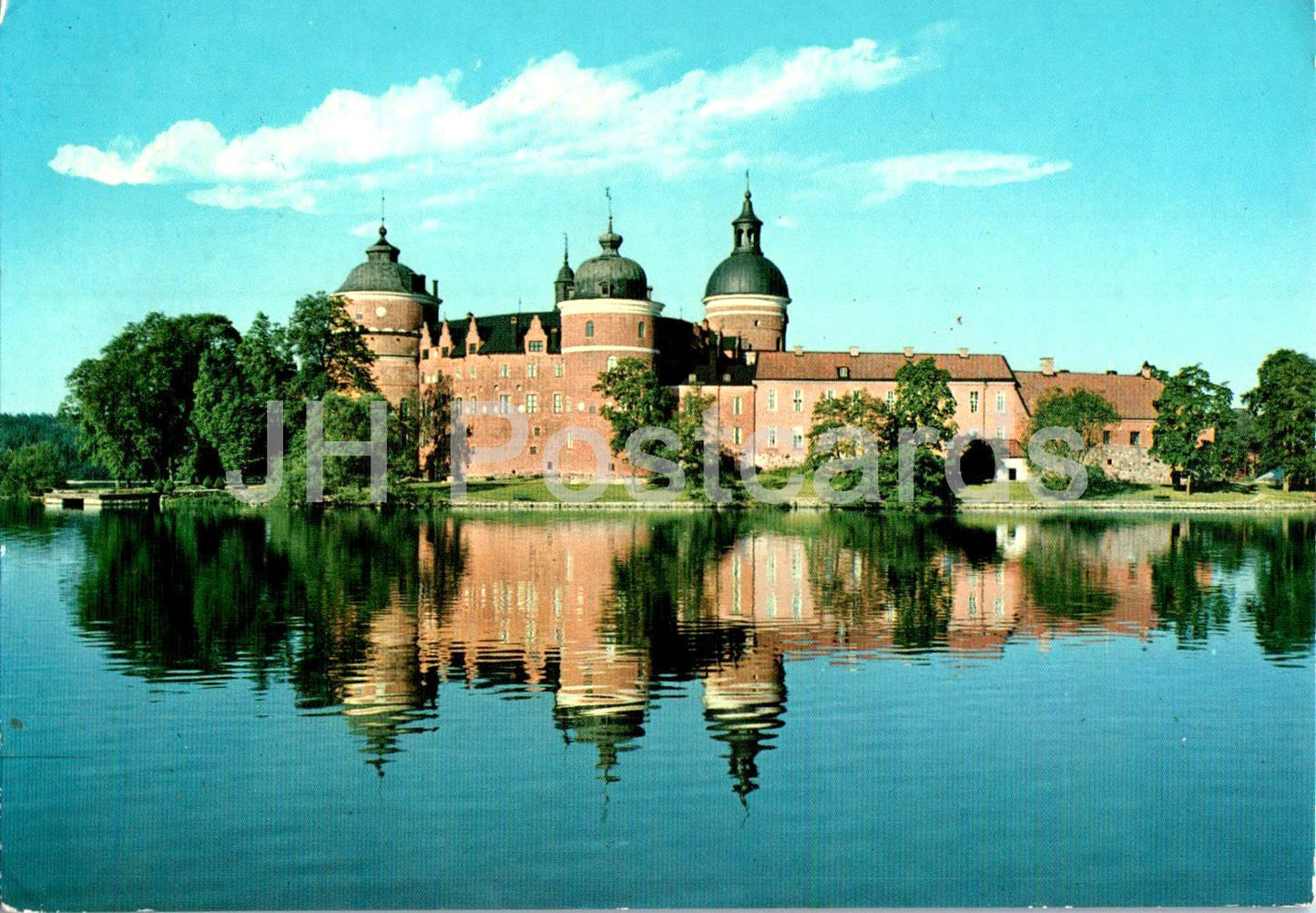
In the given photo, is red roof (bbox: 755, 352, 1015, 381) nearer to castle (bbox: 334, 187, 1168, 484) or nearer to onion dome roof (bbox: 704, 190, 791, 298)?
castle (bbox: 334, 187, 1168, 484)

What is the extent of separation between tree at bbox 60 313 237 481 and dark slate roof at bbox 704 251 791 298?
33908 mm

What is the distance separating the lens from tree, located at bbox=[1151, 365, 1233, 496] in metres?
61.4

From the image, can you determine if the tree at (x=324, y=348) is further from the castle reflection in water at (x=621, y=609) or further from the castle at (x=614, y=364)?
the castle reflection in water at (x=621, y=609)

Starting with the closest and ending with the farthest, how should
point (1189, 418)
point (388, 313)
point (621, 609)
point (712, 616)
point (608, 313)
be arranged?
point (712, 616)
point (621, 609)
point (1189, 418)
point (608, 313)
point (388, 313)

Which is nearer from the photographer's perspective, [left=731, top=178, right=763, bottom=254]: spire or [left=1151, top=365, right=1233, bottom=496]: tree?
[left=1151, top=365, right=1233, bottom=496]: tree

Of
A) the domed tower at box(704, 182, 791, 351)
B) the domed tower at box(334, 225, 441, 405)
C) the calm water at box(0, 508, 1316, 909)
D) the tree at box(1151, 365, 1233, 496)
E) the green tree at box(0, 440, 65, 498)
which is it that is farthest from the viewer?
the domed tower at box(704, 182, 791, 351)

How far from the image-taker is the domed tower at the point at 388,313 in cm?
7719

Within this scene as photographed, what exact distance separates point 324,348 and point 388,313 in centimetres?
1941

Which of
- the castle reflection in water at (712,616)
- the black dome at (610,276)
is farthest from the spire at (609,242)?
the castle reflection in water at (712,616)

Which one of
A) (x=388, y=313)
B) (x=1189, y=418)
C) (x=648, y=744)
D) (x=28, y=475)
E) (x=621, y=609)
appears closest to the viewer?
(x=648, y=744)

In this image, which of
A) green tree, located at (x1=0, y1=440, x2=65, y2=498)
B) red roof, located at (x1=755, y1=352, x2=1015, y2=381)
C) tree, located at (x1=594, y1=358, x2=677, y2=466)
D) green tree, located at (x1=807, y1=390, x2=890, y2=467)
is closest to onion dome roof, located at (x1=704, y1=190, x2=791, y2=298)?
red roof, located at (x1=755, y1=352, x2=1015, y2=381)

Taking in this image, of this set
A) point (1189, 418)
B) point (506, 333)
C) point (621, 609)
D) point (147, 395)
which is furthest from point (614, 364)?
point (621, 609)

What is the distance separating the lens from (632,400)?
64.3 m

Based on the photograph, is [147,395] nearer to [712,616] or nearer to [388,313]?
[388,313]
